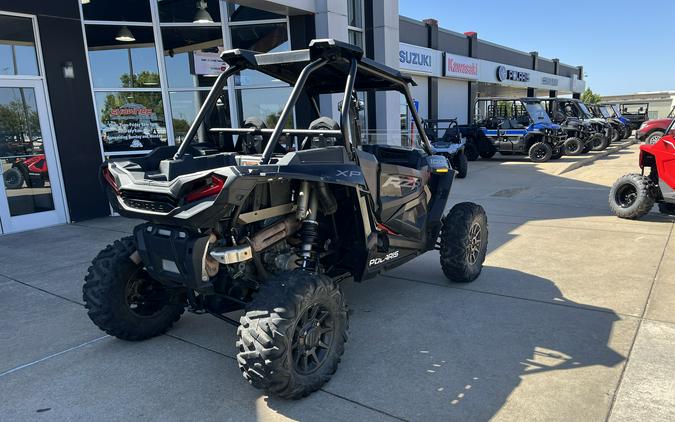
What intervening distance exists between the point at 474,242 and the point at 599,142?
1676cm

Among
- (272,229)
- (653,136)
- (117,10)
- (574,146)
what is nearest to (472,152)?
(574,146)

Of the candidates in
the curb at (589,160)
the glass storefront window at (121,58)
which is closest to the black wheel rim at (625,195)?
the curb at (589,160)

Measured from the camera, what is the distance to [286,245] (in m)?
3.50

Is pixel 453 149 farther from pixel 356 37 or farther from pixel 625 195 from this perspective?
pixel 625 195

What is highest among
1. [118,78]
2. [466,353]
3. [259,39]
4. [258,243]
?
[259,39]

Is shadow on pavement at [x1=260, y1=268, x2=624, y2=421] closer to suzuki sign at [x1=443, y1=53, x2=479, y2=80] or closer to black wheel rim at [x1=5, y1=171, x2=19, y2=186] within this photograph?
black wheel rim at [x1=5, y1=171, x2=19, y2=186]

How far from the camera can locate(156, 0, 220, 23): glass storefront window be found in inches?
369

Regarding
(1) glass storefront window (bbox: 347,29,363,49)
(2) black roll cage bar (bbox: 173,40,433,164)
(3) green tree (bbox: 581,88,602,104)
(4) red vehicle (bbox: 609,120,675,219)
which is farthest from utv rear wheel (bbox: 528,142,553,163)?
(3) green tree (bbox: 581,88,602,104)

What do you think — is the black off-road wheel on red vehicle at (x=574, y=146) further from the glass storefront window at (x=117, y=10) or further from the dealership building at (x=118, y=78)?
the glass storefront window at (x=117, y=10)

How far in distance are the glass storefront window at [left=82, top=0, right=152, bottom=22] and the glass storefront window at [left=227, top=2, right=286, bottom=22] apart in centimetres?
162

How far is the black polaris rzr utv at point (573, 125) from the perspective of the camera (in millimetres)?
17016

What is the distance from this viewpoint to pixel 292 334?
2.75 metres

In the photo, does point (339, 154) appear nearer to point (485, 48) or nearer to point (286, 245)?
point (286, 245)

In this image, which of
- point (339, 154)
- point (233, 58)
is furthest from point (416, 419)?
point (233, 58)
